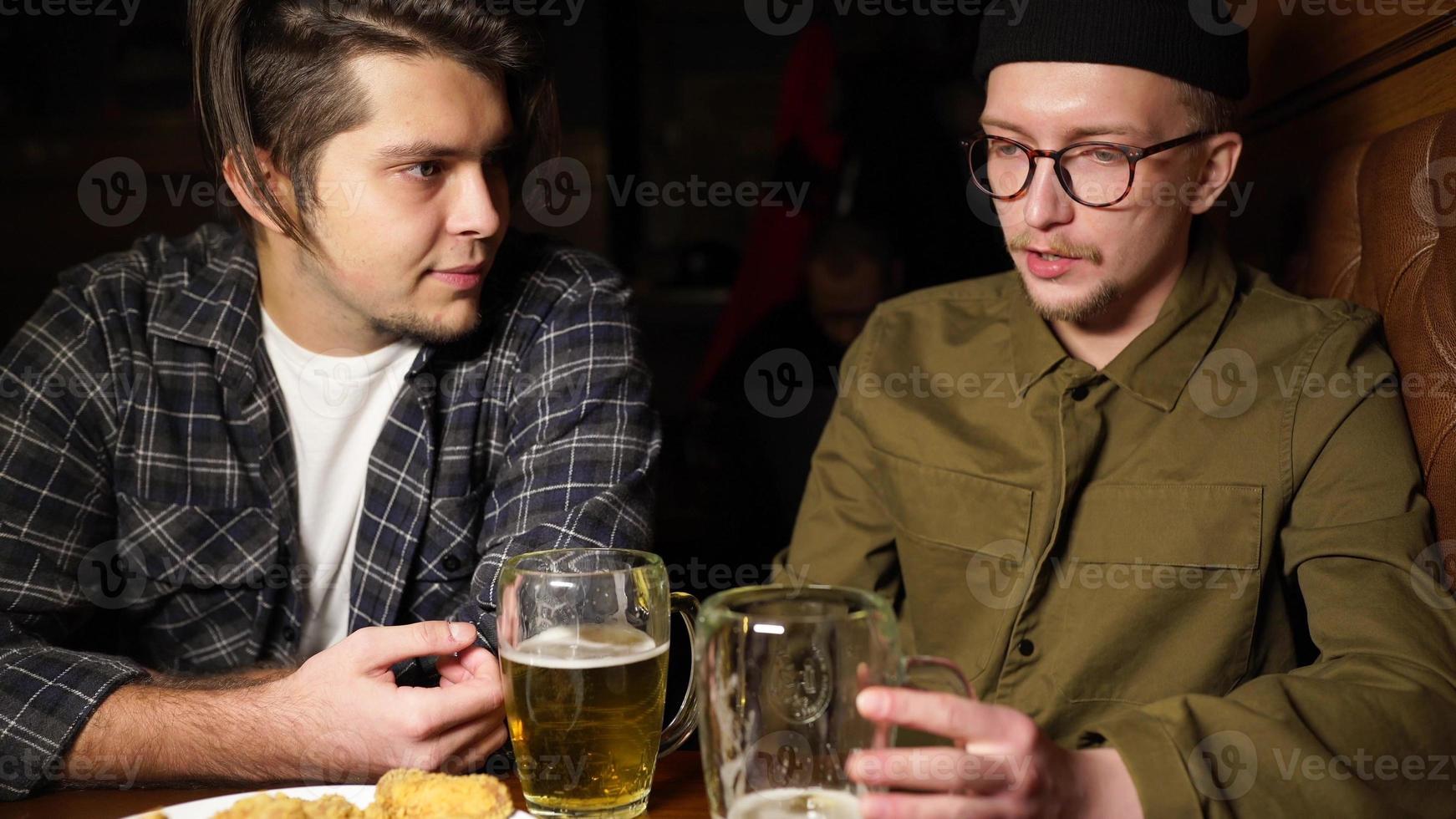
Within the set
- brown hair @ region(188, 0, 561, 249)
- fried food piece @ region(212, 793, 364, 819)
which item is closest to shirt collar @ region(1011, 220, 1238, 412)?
brown hair @ region(188, 0, 561, 249)

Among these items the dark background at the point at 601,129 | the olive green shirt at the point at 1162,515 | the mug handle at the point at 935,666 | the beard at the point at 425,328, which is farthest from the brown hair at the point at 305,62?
the dark background at the point at 601,129

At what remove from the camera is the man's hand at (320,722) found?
1095mm

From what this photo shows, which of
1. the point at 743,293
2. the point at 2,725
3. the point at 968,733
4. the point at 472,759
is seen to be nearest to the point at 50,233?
the point at 743,293

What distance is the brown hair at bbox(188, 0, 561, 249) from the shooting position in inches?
61.4

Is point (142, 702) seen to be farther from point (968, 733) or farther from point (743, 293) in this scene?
point (743, 293)

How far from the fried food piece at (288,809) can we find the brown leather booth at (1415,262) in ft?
3.56

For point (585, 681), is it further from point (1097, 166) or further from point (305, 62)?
point (305, 62)

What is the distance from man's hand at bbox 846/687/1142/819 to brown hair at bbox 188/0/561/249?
1.11 m

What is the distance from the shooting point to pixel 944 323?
1685mm

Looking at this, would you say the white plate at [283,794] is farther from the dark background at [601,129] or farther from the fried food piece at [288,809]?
the dark background at [601,129]

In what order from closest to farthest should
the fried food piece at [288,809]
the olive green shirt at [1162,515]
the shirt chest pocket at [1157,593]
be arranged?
the fried food piece at [288,809], the olive green shirt at [1162,515], the shirt chest pocket at [1157,593]

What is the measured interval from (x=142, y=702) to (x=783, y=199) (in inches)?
94.3

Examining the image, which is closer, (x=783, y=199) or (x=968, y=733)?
(x=968, y=733)

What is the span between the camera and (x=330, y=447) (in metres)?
1.71
